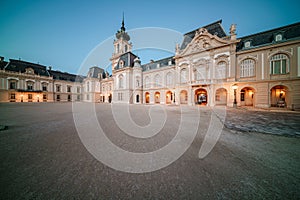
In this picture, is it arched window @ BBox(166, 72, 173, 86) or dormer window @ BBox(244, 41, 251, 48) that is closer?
dormer window @ BBox(244, 41, 251, 48)

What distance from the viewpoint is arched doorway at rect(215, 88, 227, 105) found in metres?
17.4

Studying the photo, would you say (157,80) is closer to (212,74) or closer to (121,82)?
(121,82)

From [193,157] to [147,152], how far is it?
3.77 feet

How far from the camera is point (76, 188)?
1.52 metres

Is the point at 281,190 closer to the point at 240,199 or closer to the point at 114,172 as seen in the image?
the point at 240,199

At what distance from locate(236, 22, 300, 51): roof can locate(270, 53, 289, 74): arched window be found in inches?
82.7

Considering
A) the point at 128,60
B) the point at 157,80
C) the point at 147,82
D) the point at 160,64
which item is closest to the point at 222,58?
the point at 160,64

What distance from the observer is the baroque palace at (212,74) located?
13.4 metres

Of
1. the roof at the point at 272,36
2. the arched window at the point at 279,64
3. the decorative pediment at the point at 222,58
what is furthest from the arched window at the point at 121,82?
the arched window at the point at 279,64

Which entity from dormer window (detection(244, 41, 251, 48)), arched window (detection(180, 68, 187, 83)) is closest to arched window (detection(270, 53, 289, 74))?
dormer window (detection(244, 41, 251, 48))

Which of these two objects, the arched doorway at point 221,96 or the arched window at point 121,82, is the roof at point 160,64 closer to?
the arched window at point 121,82

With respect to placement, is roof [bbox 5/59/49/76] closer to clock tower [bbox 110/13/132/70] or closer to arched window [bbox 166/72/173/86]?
clock tower [bbox 110/13/132/70]

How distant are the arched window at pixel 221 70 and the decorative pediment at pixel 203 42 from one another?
3.04 metres

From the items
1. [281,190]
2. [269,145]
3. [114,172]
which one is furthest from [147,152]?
[269,145]
